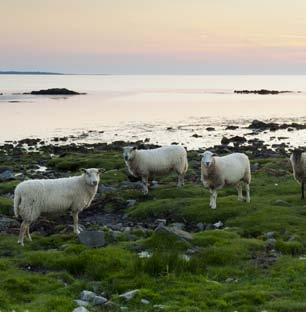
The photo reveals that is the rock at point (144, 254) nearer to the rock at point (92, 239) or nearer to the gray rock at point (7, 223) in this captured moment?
the rock at point (92, 239)

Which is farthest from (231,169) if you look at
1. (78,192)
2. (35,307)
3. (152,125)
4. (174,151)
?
(152,125)

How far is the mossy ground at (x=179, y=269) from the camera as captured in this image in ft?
36.0

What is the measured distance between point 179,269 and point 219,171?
8.18 meters

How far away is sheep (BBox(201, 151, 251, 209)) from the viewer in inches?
793

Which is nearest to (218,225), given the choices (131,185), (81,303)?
(81,303)

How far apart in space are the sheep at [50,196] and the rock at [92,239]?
4.74 ft

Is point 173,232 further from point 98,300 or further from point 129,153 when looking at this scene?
point 129,153

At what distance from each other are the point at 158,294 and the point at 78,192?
247 inches

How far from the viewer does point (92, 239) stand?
15133 millimetres

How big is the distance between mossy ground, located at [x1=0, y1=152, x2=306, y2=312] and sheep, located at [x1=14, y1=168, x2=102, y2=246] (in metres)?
0.81

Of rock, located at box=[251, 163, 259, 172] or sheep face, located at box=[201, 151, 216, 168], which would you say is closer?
sheep face, located at box=[201, 151, 216, 168]

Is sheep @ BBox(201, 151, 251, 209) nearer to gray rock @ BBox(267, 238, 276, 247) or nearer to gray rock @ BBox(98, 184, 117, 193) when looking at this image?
gray rock @ BBox(267, 238, 276, 247)

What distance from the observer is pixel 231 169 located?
2075 centimetres

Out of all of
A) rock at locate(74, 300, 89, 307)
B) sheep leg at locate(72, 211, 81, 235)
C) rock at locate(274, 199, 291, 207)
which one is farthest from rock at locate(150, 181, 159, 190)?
rock at locate(74, 300, 89, 307)
